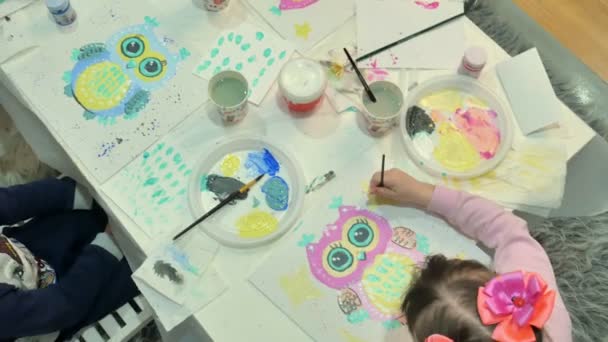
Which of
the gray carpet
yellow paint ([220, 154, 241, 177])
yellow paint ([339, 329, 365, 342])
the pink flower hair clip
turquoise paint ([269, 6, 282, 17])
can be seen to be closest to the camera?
the pink flower hair clip

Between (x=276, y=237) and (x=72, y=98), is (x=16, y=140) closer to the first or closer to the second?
(x=72, y=98)

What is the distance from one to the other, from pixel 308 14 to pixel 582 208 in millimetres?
693

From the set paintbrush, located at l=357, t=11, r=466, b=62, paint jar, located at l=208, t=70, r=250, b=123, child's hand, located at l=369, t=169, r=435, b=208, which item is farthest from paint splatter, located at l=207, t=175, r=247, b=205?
paintbrush, located at l=357, t=11, r=466, b=62

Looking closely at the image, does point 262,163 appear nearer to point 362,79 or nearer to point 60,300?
point 362,79

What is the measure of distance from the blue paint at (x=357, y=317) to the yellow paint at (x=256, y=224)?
0.18 metres

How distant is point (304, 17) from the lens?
41.0 inches

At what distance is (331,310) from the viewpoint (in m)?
0.84

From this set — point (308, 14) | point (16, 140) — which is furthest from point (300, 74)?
point (16, 140)

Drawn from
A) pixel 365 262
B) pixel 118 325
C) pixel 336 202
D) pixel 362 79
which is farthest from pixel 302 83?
pixel 118 325

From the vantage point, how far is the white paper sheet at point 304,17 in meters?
1.03

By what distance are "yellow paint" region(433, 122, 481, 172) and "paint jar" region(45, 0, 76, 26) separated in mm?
708

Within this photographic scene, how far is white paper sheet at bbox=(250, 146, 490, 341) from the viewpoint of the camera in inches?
32.8

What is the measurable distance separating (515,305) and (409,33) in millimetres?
551

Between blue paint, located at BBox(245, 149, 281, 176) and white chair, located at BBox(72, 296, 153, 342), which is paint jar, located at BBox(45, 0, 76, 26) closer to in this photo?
blue paint, located at BBox(245, 149, 281, 176)
